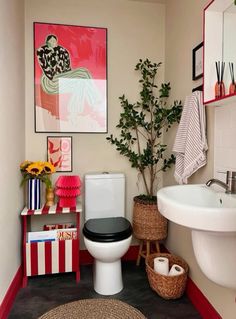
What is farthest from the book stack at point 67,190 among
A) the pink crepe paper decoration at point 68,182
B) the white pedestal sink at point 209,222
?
the white pedestal sink at point 209,222

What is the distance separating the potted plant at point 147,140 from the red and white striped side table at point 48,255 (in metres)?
0.59

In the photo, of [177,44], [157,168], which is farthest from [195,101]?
[157,168]

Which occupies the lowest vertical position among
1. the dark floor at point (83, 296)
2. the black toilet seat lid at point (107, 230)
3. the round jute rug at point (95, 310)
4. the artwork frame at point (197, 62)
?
the dark floor at point (83, 296)

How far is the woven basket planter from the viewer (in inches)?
81.2

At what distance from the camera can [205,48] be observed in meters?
1.40

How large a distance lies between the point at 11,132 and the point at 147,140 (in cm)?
124

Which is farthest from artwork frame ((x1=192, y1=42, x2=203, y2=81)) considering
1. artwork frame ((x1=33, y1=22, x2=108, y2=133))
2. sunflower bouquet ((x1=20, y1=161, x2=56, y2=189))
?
sunflower bouquet ((x1=20, y1=161, x2=56, y2=189))

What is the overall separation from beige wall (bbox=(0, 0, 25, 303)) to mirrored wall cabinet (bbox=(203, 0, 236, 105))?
1253mm

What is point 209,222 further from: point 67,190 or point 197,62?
point 67,190

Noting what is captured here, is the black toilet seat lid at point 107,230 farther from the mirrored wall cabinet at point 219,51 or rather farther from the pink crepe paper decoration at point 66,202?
the mirrored wall cabinet at point 219,51

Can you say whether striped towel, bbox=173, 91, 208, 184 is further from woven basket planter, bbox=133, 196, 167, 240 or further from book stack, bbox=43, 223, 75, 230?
book stack, bbox=43, 223, 75, 230

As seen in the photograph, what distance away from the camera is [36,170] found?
1976mm

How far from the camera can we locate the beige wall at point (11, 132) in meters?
A: 1.54

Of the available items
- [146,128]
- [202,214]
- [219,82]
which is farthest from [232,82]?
[146,128]
